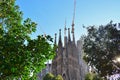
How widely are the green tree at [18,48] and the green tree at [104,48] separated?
15051 mm

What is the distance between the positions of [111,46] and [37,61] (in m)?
16.7

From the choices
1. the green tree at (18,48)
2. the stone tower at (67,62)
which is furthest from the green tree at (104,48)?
the stone tower at (67,62)

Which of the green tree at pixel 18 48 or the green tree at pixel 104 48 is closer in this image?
the green tree at pixel 18 48

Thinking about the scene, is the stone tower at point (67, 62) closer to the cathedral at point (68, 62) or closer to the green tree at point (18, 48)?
the cathedral at point (68, 62)

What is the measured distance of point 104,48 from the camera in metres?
35.3

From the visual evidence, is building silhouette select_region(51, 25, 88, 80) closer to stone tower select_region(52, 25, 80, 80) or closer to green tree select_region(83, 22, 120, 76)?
stone tower select_region(52, 25, 80, 80)

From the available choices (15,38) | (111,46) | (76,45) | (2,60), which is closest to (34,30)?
(15,38)

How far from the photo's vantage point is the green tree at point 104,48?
3481 cm

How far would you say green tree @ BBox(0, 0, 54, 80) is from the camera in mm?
18719

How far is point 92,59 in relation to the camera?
36.7 metres

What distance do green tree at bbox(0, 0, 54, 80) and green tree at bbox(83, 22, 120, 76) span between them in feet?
49.4

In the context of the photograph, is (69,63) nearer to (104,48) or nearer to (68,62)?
(68,62)

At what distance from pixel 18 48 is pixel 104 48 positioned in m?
18.3

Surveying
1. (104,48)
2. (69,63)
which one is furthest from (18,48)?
(69,63)
